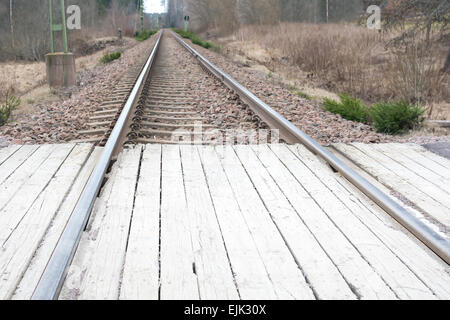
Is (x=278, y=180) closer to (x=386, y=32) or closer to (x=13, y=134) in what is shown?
(x=13, y=134)

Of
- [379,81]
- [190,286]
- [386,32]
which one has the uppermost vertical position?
[386,32]

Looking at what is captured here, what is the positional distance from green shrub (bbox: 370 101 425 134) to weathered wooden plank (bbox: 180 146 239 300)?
3.35 m

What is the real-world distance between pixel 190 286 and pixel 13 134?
407 centimetres

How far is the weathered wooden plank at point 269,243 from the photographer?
7.32 feet

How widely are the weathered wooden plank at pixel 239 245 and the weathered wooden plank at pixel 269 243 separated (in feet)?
0.12

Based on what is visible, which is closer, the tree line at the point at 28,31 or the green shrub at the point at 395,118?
the green shrub at the point at 395,118

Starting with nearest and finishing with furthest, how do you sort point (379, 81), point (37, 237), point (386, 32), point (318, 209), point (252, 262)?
1. point (252, 262)
2. point (37, 237)
3. point (318, 209)
4. point (379, 81)
5. point (386, 32)

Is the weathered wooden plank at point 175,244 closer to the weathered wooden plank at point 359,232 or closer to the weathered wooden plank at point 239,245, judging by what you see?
the weathered wooden plank at point 239,245

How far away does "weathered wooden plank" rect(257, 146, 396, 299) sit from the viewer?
7.34 feet

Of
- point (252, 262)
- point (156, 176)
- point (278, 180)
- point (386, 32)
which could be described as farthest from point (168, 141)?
point (386, 32)

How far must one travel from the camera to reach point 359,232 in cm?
282

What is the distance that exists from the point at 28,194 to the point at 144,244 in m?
1.29

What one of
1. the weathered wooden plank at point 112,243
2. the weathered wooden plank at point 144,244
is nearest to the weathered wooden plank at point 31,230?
the weathered wooden plank at point 112,243

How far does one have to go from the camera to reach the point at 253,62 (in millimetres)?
15984
